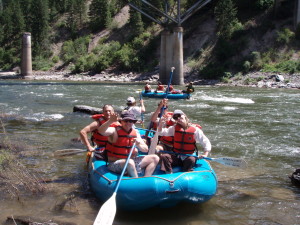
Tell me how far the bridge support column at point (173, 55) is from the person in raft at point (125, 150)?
69.3ft

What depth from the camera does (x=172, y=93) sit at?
52.6ft

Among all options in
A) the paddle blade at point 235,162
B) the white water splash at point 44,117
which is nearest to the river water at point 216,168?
the white water splash at point 44,117

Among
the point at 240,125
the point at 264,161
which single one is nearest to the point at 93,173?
the point at 264,161

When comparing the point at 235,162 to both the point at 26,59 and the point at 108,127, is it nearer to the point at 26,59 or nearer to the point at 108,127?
the point at 108,127

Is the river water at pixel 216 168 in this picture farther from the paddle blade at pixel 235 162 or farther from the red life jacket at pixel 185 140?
the red life jacket at pixel 185 140

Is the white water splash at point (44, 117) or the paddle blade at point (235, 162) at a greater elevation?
the paddle blade at point (235, 162)

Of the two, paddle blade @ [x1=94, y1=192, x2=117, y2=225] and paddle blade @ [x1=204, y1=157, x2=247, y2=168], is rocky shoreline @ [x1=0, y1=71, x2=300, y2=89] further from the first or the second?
paddle blade @ [x1=94, y1=192, x2=117, y2=225]

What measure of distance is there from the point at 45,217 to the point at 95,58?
32718mm

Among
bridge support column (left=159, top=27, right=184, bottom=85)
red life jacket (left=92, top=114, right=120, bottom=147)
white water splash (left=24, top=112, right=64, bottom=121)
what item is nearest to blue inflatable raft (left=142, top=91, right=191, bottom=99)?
white water splash (left=24, top=112, right=64, bottom=121)

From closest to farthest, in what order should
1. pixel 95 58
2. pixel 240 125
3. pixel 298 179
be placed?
1. pixel 298 179
2. pixel 240 125
3. pixel 95 58

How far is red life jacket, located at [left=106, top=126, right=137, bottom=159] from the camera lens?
445cm

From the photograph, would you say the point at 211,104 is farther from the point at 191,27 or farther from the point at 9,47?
the point at 9,47

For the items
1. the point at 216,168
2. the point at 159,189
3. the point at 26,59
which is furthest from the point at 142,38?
the point at 159,189

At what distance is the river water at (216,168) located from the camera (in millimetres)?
4223
